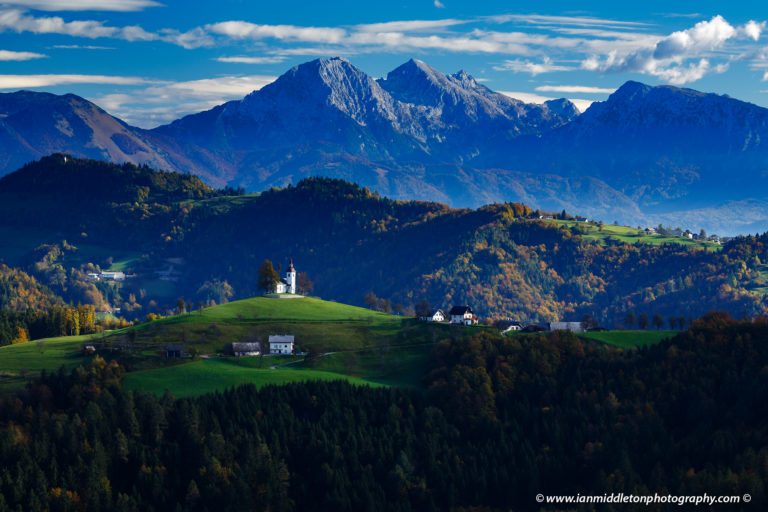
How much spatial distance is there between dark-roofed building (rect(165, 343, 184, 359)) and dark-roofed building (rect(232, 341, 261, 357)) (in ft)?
29.5

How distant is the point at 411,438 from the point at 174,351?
48.4 meters

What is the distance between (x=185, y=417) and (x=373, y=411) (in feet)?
88.7

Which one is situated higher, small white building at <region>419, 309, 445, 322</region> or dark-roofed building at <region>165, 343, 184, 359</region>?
small white building at <region>419, 309, 445, 322</region>

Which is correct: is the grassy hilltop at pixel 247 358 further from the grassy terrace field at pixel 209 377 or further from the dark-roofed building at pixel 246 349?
the dark-roofed building at pixel 246 349

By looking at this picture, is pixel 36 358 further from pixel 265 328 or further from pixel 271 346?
pixel 265 328

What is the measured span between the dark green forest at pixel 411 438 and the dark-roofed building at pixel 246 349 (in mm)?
21203

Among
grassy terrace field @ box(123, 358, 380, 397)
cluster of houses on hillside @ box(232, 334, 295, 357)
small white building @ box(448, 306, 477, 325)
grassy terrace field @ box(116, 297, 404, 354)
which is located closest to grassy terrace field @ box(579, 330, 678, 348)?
small white building @ box(448, 306, 477, 325)

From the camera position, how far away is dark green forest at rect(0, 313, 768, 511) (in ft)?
397

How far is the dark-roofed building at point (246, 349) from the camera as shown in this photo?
535 ft

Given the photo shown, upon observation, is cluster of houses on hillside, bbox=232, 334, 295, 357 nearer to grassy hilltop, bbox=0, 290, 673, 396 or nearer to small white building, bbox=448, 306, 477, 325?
grassy hilltop, bbox=0, 290, 673, 396

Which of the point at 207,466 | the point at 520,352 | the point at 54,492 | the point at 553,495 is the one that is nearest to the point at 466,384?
the point at 520,352

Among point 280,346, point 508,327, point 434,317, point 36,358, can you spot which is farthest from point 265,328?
point 508,327

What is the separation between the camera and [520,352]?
518 feet

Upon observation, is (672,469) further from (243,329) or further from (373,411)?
(243,329)
